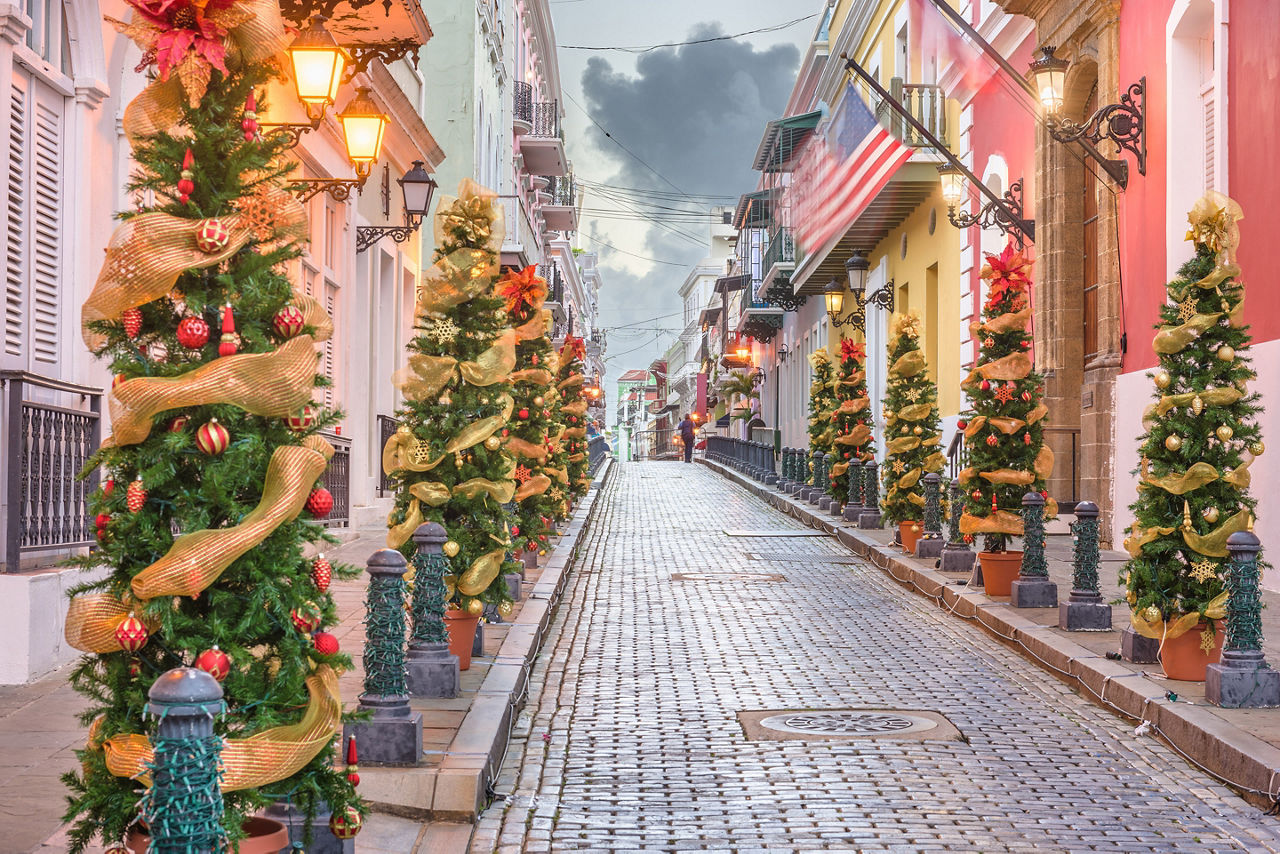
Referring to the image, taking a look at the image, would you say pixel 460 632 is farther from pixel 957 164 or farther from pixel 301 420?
pixel 957 164

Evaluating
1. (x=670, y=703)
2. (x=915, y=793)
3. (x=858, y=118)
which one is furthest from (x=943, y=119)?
(x=915, y=793)

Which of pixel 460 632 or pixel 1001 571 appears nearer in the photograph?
pixel 460 632

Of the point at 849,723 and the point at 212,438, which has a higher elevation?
the point at 212,438

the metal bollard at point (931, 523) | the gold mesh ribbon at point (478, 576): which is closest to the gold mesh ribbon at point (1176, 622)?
the gold mesh ribbon at point (478, 576)

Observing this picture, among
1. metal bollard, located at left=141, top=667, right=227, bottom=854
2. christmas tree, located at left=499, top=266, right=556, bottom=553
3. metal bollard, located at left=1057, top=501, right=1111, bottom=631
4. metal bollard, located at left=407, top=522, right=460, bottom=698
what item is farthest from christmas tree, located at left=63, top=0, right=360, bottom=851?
christmas tree, located at left=499, top=266, right=556, bottom=553

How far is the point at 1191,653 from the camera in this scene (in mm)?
7898

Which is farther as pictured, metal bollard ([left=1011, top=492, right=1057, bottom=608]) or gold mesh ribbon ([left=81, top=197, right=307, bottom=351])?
metal bollard ([left=1011, top=492, right=1057, bottom=608])

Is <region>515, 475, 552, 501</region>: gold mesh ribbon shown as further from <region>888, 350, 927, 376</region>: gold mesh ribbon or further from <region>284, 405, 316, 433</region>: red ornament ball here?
<region>284, 405, 316, 433</region>: red ornament ball

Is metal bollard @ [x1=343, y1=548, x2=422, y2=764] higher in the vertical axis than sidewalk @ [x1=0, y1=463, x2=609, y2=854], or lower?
higher

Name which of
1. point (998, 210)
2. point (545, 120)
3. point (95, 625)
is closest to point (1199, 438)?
point (95, 625)

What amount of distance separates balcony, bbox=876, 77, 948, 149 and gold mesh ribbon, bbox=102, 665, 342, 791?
2008cm

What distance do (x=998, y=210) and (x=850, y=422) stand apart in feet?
14.7

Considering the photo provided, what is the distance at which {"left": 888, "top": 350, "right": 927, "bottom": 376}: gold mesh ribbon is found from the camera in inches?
637

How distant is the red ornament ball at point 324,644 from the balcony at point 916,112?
1998 centimetres
